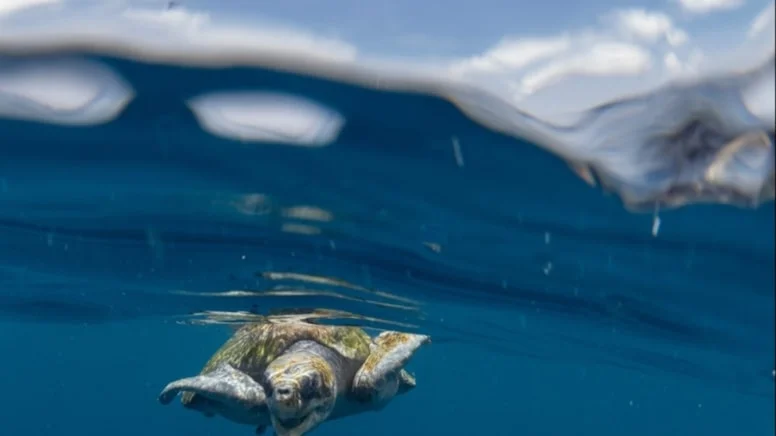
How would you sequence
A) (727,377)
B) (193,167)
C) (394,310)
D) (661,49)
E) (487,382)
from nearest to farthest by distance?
(661,49) < (193,167) < (394,310) < (727,377) < (487,382)

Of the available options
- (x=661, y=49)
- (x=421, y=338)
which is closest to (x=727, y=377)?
(x=421, y=338)

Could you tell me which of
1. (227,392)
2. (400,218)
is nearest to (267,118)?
(400,218)

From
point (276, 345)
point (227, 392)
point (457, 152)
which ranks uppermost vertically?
point (457, 152)

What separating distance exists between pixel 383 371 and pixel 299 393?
6.61 feet

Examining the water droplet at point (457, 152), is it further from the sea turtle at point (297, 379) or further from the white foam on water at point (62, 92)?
the sea turtle at point (297, 379)

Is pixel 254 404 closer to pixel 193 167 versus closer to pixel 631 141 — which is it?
pixel 193 167

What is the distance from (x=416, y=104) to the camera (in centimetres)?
798

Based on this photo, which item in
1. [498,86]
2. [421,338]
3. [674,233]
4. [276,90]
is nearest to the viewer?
[498,86]

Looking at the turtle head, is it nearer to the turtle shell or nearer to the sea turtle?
the sea turtle

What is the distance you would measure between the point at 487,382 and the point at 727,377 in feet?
126

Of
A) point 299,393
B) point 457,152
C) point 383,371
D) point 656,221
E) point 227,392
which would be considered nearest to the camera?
point 457,152

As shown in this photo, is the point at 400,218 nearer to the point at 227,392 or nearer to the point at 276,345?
the point at 227,392

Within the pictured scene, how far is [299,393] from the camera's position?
1097 centimetres

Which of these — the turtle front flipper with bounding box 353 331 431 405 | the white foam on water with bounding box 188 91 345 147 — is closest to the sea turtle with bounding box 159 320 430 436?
the turtle front flipper with bounding box 353 331 431 405
